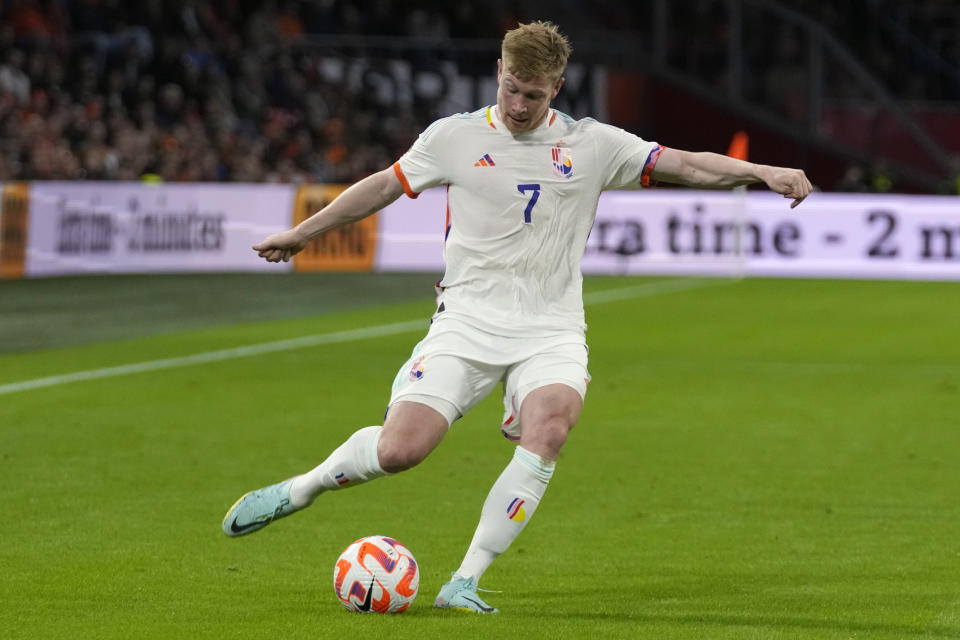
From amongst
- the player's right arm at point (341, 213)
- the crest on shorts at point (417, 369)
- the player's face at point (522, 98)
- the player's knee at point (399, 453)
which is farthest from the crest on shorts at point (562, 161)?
the player's knee at point (399, 453)

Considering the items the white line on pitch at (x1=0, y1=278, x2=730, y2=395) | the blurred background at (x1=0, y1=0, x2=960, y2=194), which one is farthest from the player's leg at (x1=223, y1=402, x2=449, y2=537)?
the blurred background at (x1=0, y1=0, x2=960, y2=194)

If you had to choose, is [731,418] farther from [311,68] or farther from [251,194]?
[311,68]

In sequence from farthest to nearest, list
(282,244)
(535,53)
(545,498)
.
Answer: (545,498)
(282,244)
(535,53)

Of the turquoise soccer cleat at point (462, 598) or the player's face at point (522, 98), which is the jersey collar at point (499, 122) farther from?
the turquoise soccer cleat at point (462, 598)

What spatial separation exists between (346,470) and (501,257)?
0.97 m

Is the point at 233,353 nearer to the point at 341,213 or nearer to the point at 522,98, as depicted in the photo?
the point at 341,213

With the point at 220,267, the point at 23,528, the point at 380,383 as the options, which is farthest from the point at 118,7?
the point at 23,528

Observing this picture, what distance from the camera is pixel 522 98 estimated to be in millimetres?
6504

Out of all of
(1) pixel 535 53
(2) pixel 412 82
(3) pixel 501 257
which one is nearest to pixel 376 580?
(3) pixel 501 257

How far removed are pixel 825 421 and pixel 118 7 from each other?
2019 cm

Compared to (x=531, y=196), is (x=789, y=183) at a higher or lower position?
higher

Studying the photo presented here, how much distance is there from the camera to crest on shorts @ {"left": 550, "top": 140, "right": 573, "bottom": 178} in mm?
6773

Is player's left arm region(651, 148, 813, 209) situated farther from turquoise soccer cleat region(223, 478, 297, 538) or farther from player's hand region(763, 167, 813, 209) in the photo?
turquoise soccer cleat region(223, 478, 297, 538)

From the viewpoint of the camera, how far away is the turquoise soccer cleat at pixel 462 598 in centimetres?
645
